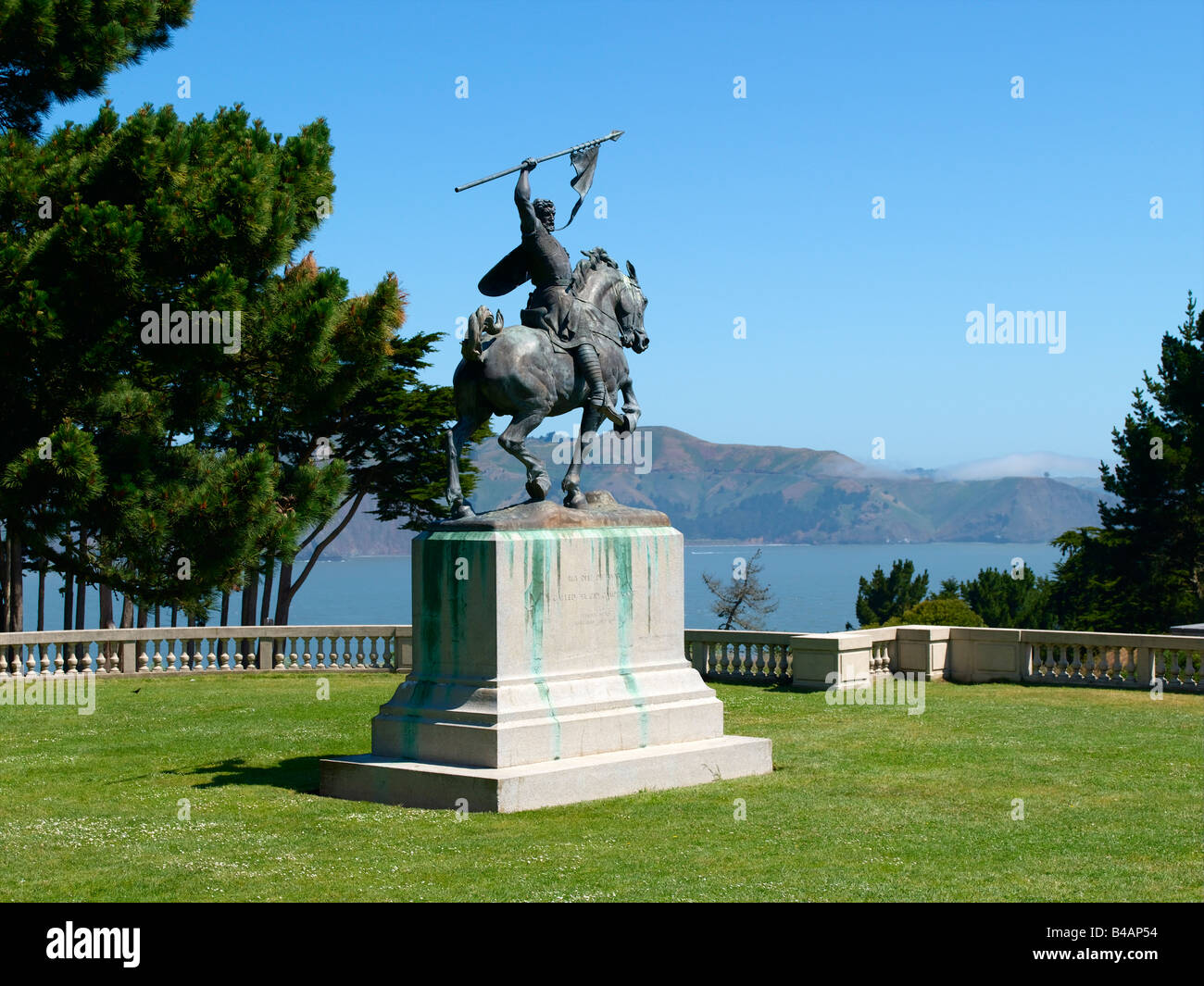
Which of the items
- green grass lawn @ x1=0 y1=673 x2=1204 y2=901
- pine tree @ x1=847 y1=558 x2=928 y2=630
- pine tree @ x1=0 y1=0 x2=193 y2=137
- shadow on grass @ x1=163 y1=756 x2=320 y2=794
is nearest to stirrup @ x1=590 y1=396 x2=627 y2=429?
green grass lawn @ x1=0 y1=673 x2=1204 y2=901

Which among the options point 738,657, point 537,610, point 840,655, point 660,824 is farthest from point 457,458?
point 738,657

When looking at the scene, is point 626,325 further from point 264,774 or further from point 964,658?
point 964,658

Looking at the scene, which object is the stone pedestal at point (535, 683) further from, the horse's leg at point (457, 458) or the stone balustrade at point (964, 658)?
the stone balustrade at point (964, 658)

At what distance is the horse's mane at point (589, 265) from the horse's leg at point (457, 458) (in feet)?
6.20

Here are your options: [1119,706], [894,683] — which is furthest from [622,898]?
[894,683]

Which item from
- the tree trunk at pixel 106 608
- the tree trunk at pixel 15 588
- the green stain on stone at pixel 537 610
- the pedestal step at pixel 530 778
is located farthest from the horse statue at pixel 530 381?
the tree trunk at pixel 106 608

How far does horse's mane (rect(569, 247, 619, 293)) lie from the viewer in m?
14.8

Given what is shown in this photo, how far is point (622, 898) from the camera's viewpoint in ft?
29.0

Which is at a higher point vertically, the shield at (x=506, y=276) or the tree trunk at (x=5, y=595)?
the shield at (x=506, y=276)

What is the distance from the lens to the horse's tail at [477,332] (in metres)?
13.5

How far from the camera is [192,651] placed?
25.6 meters

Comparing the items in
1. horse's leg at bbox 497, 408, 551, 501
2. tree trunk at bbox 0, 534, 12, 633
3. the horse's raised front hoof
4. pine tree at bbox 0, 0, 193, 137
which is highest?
pine tree at bbox 0, 0, 193, 137

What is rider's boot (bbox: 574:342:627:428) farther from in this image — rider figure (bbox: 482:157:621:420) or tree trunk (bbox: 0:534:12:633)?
tree trunk (bbox: 0:534:12:633)

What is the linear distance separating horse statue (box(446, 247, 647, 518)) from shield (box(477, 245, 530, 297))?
0.54 metres
